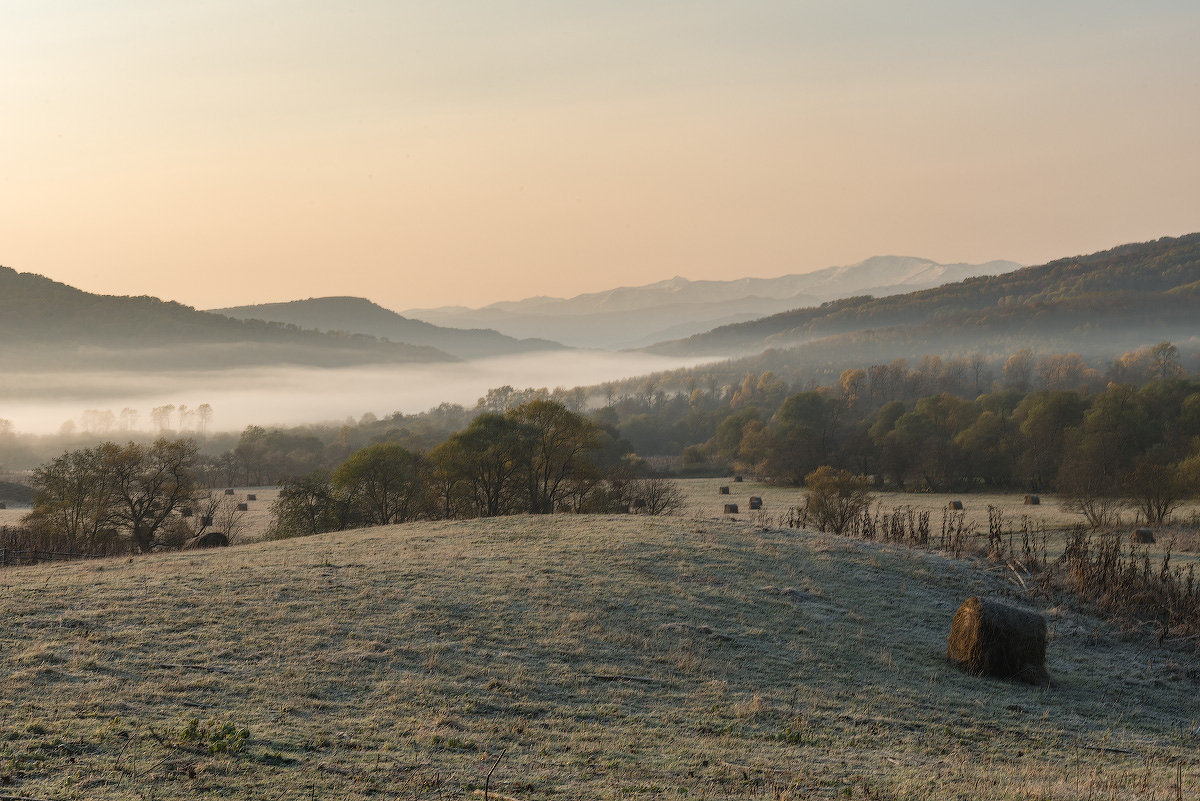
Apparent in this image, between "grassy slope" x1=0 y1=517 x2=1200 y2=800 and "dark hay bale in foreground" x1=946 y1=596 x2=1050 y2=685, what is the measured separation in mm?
591

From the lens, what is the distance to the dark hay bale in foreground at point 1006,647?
64.2ft

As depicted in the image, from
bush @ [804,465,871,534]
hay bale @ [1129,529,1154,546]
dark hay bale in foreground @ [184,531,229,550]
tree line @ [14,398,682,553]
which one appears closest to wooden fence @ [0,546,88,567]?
dark hay bale in foreground @ [184,531,229,550]

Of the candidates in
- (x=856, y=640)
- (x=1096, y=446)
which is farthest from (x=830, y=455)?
(x=856, y=640)

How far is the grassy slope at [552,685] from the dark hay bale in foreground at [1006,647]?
0.59 m

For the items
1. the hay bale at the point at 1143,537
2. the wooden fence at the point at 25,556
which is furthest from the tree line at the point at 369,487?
the hay bale at the point at 1143,537

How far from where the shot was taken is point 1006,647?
19672 millimetres

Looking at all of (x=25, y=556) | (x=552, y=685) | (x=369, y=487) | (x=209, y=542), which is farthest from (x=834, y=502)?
(x=25, y=556)

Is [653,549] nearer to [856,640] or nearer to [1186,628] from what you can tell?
[856,640]

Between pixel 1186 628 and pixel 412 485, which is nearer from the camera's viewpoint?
pixel 1186 628

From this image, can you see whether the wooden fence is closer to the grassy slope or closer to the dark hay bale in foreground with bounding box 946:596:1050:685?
the grassy slope

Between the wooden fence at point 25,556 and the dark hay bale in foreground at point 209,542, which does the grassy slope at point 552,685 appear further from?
the dark hay bale in foreground at point 209,542

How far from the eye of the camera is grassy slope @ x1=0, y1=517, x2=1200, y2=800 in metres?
11.3

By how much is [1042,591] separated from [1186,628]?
421 cm

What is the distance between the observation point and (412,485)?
5156cm
